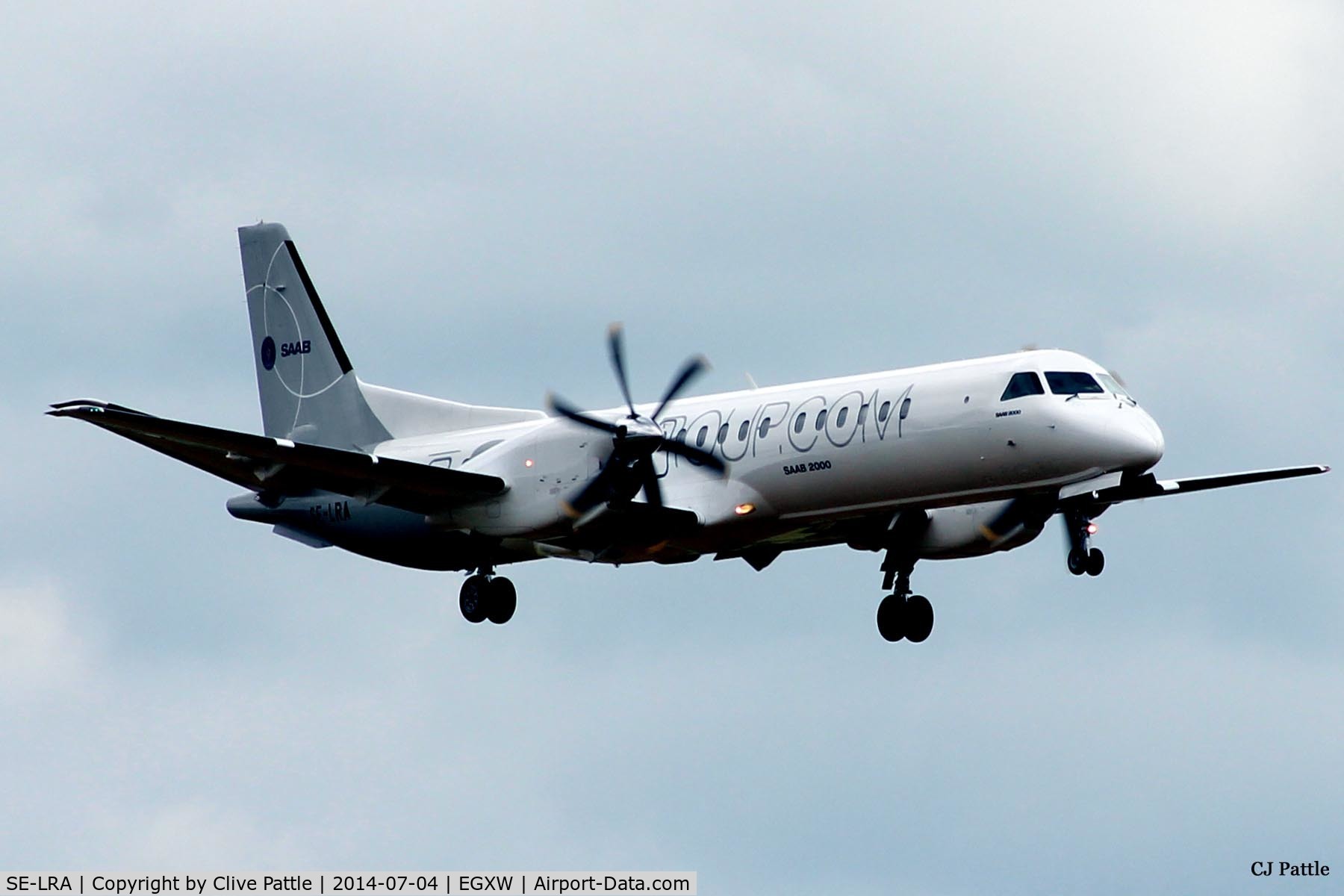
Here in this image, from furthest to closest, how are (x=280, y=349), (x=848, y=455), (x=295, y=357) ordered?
1. (x=280, y=349)
2. (x=295, y=357)
3. (x=848, y=455)

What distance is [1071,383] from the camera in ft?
92.1

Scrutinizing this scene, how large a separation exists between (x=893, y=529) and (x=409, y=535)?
7.94m

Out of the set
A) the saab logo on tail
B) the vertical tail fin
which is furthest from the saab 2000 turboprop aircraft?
the saab logo on tail

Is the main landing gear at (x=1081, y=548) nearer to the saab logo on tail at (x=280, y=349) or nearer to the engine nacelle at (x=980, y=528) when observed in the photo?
the engine nacelle at (x=980, y=528)

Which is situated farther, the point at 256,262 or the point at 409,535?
the point at 256,262

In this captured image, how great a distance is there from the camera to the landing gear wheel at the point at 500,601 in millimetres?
32031

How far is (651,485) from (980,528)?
5493 millimetres

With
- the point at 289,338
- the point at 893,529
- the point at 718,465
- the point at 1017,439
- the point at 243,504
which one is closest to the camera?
the point at 1017,439

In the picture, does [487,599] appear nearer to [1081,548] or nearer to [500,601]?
[500,601]

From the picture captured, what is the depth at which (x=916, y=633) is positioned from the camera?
32.9 meters

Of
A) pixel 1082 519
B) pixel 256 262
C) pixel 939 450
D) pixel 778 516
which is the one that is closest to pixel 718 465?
pixel 778 516

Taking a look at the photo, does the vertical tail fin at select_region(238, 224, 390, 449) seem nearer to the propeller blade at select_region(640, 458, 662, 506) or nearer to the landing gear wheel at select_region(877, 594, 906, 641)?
the propeller blade at select_region(640, 458, 662, 506)

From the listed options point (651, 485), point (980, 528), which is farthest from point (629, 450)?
point (980, 528)

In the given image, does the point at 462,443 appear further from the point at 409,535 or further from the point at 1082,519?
the point at 1082,519
